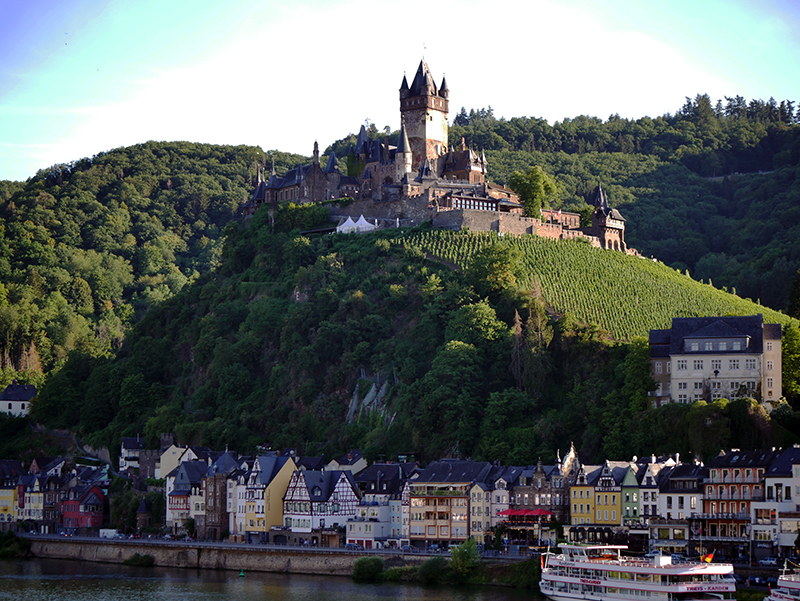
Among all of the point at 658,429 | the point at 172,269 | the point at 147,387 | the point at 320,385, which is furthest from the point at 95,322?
the point at 658,429

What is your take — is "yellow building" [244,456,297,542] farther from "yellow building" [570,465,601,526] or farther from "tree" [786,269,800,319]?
"tree" [786,269,800,319]

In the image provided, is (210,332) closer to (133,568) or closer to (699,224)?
(133,568)

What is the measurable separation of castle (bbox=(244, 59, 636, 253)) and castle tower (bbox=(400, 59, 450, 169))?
4.5 inches

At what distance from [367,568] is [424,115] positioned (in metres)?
71.3

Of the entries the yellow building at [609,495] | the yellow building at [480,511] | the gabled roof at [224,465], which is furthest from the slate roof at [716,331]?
the gabled roof at [224,465]

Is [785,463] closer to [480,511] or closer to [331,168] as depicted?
[480,511]

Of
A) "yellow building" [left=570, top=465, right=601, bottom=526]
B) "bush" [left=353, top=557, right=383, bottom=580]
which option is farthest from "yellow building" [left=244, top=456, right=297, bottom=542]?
"yellow building" [left=570, top=465, right=601, bottom=526]

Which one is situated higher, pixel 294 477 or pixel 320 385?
pixel 320 385

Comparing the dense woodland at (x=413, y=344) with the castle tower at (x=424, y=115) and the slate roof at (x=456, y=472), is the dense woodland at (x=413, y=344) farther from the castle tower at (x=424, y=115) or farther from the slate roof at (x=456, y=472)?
the castle tower at (x=424, y=115)

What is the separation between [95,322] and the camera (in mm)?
169375

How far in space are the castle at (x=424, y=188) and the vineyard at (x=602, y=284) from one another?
2836 mm

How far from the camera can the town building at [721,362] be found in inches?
3278

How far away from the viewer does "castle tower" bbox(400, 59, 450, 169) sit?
440 ft

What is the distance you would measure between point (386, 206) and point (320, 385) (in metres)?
26.9
